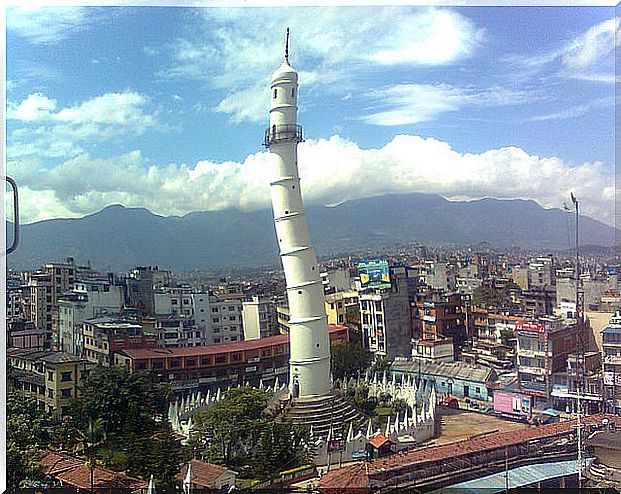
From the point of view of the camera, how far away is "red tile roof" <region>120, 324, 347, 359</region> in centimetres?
206

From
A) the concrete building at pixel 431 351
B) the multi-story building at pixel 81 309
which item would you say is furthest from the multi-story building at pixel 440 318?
the multi-story building at pixel 81 309

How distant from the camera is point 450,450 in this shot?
84.2 inches

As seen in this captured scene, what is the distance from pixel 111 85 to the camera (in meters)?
2.06

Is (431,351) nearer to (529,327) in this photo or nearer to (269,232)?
(529,327)

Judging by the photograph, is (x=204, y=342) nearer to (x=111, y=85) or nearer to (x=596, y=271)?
(x=111, y=85)

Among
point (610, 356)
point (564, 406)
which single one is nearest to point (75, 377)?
point (564, 406)

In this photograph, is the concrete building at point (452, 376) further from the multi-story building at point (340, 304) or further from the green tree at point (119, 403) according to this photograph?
the green tree at point (119, 403)

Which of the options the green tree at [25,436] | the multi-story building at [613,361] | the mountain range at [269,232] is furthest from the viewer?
the multi-story building at [613,361]

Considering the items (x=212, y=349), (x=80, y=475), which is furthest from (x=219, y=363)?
(x=80, y=475)

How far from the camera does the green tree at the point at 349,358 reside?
7.16 feet

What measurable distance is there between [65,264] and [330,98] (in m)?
1.01

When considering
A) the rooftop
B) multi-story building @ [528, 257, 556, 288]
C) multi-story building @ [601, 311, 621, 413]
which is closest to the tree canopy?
the rooftop

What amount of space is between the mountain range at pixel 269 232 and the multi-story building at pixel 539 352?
0.27 meters

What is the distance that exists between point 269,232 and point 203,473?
31.5 inches
